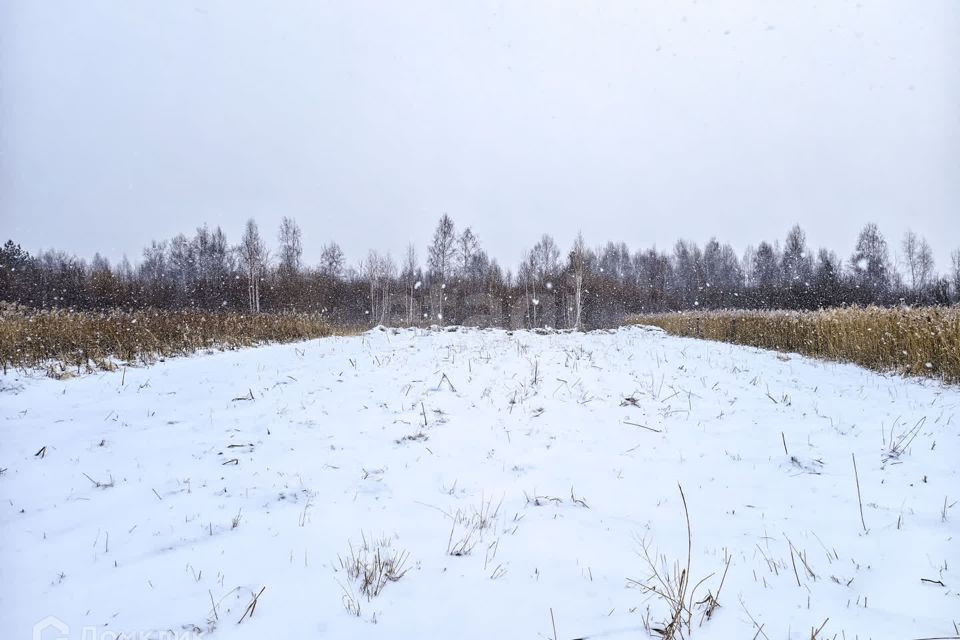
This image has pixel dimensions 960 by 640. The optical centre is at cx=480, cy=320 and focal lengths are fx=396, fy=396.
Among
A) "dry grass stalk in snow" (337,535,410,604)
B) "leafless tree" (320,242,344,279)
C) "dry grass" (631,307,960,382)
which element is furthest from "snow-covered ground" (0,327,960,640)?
"leafless tree" (320,242,344,279)

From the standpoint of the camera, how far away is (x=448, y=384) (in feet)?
21.1

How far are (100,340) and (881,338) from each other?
1767 cm

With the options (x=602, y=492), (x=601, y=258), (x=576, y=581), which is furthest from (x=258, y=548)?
(x=601, y=258)

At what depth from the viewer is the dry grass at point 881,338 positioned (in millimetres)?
7379

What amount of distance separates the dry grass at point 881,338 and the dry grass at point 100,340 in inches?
607

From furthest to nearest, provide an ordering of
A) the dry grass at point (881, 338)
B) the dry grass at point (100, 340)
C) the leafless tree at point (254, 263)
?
1. the leafless tree at point (254, 263)
2. the dry grass at point (100, 340)
3. the dry grass at point (881, 338)

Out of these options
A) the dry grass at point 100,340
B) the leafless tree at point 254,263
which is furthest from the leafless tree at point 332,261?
the dry grass at point 100,340

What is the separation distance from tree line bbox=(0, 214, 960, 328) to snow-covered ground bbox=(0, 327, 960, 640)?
72.1 ft

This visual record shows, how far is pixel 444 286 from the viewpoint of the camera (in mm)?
39875

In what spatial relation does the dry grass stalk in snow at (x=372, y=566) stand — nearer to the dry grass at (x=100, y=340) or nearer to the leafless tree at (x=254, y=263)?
the dry grass at (x=100, y=340)

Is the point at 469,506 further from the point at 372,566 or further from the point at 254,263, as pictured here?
the point at 254,263

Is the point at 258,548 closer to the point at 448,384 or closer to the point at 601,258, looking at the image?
the point at 448,384

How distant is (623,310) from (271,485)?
150 feet

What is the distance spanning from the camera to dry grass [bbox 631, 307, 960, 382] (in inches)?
291
